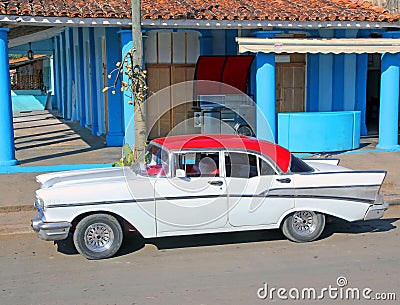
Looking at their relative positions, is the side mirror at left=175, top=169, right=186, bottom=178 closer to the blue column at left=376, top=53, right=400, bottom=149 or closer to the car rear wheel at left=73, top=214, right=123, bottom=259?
the car rear wheel at left=73, top=214, right=123, bottom=259

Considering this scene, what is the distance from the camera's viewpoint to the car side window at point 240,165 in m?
6.69

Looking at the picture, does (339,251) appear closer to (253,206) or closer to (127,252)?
(253,206)

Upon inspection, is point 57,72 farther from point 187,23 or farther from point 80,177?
point 80,177

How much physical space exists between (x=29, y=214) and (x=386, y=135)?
29.3ft

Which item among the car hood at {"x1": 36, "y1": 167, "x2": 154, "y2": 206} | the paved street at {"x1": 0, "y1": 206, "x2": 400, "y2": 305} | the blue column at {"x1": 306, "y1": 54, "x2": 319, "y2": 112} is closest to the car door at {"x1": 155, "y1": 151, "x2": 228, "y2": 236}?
the car hood at {"x1": 36, "y1": 167, "x2": 154, "y2": 206}

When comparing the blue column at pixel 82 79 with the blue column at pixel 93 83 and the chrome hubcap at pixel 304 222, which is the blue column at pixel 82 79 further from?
the chrome hubcap at pixel 304 222

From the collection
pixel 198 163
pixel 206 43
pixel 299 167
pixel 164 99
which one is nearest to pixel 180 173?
pixel 198 163

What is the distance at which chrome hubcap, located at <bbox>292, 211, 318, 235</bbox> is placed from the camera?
693 cm

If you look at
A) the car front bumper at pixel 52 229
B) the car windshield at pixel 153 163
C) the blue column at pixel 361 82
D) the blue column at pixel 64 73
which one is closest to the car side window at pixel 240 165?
the car windshield at pixel 153 163

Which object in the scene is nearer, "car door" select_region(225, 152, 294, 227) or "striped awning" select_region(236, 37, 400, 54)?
"car door" select_region(225, 152, 294, 227)

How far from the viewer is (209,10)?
1241 cm

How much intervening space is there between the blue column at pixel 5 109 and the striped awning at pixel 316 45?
4.87 metres

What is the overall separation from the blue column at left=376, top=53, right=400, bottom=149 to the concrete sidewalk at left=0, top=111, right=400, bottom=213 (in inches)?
23.5

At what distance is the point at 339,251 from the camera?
6.66m
